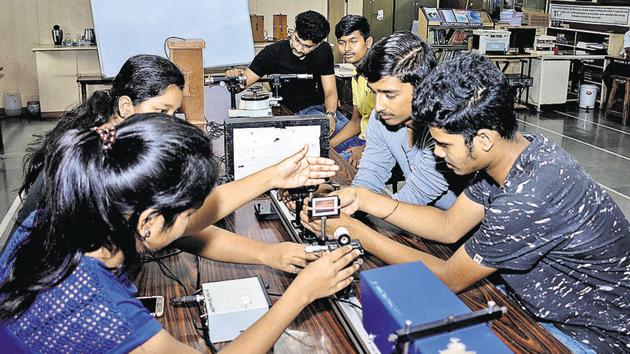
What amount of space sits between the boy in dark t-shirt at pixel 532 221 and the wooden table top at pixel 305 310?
12 centimetres

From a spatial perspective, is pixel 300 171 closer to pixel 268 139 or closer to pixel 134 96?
pixel 268 139

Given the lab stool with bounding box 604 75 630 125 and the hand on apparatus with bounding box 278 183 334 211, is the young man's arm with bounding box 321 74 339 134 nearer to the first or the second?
the hand on apparatus with bounding box 278 183 334 211

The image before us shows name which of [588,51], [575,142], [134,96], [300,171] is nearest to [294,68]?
[134,96]

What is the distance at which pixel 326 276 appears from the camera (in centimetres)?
127

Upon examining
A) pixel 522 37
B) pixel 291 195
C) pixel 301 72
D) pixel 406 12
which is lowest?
pixel 291 195

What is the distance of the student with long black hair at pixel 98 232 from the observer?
100cm

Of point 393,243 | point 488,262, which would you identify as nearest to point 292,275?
point 393,243

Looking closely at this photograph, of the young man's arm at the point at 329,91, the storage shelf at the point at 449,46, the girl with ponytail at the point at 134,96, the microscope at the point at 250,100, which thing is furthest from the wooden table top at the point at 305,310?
the storage shelf at the point at 449,46

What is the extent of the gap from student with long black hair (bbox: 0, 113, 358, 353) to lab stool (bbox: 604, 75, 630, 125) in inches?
280

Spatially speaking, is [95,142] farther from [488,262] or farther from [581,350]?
[581,350]

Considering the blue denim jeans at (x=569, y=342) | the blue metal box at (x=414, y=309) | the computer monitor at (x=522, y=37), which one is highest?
the computer monitor at (x=522, y=37)

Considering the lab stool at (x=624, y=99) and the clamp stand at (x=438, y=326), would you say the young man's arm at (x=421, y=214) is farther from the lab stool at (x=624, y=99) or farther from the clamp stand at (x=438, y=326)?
the lab stool at (x=624, y=99)

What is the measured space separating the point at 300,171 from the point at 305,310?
42 centimetres

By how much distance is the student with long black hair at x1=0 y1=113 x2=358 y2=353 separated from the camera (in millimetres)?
1000
